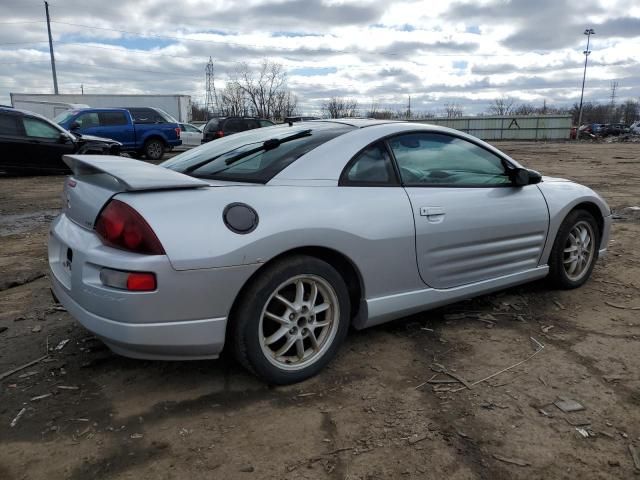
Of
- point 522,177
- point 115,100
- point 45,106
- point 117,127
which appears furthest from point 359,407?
point 115,100

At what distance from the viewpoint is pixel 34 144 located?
40.8 ft

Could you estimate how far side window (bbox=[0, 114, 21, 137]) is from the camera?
40.0 feet

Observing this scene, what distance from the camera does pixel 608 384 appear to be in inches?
115

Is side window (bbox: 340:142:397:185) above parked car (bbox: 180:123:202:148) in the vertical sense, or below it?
above

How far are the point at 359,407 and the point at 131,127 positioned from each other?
1663cm

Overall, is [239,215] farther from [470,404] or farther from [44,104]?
[44,104]

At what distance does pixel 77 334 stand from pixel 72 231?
0.97 metres

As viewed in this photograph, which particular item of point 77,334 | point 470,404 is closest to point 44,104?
point 77,334

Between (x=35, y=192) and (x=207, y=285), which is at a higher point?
(x=207, y=285)

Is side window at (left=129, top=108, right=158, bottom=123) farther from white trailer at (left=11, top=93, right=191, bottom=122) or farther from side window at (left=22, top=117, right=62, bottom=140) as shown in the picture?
white trailer at (left=11, top=93, right=191, bottom=122)

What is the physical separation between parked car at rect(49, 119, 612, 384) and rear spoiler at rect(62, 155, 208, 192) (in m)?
0.01

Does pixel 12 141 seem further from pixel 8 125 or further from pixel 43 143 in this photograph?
pixel 43 143

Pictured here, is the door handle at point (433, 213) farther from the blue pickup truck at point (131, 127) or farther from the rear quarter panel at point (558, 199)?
the blue pickup truck at point (131, 127)

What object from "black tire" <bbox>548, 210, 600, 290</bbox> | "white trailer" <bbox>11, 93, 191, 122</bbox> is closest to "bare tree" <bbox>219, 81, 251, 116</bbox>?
"white trailer" <bbox>11, 93, 191, 122</bbox>
